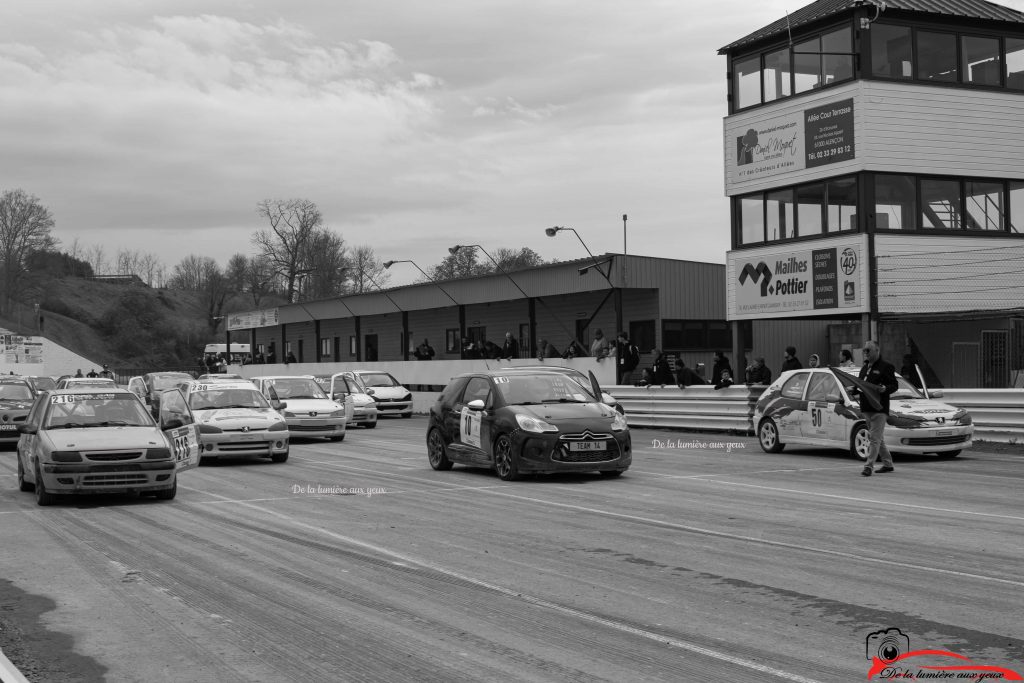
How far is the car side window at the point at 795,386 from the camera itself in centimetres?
1986

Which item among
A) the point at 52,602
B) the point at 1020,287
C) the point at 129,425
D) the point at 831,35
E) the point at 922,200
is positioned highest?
the point at 831,35

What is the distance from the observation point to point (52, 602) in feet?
25.7

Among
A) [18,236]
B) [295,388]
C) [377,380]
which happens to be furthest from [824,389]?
[18,236]

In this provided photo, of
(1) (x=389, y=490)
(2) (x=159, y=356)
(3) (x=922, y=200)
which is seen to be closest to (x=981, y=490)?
(1) (x=389, y=490)

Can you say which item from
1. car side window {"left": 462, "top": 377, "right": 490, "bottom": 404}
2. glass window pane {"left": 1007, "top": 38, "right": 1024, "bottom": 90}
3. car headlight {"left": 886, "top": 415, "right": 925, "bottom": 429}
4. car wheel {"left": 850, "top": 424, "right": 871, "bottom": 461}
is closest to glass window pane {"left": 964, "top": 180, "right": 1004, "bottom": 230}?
glass window pane {"left": 1007, "top": 38, "right": 1024, "bottom": 90}

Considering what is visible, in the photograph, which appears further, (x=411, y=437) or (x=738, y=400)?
(x=411, y=437)

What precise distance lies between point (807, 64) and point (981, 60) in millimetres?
4177

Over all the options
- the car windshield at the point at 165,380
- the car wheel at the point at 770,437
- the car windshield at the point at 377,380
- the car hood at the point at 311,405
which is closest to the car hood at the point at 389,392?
the car windshield at the point at 377,380

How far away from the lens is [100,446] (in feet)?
44.2

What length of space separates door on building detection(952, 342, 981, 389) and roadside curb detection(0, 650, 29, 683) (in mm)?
22923

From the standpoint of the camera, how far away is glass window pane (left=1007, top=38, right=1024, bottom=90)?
28141 mm

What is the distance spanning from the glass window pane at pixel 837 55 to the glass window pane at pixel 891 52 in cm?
53

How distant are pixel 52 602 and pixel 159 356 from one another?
13405cm

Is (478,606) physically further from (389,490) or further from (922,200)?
(922,200)
